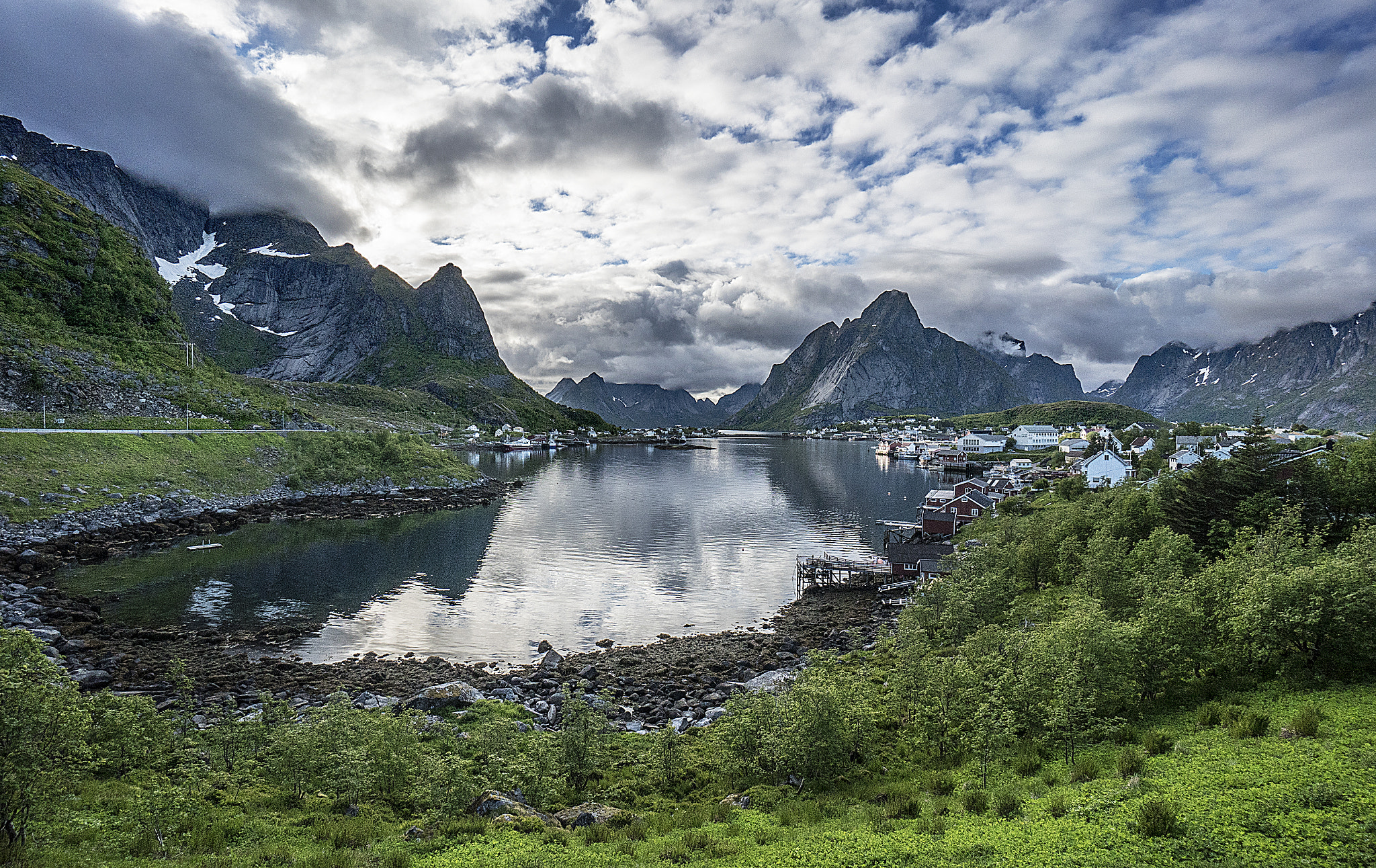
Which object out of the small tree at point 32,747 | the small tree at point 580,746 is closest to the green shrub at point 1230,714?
the small tree at point 580,746

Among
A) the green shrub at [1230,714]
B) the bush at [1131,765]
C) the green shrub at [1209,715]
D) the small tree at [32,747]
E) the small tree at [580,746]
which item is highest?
the small tree at [32,747]

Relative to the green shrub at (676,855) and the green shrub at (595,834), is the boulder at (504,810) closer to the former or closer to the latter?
the green shrub at (595,834)

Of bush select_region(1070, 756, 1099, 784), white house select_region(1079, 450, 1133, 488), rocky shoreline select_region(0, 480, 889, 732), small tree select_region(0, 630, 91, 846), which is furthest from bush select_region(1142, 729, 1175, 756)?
white house select_region(1079, 450, 1133, 488)

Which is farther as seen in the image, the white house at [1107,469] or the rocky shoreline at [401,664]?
the white house at [1107,469]

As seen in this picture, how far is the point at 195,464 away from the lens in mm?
81812

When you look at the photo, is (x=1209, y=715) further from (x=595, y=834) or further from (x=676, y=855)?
(x=595, y=834)

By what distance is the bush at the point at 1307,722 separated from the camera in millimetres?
15117

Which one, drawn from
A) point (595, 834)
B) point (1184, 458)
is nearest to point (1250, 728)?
point (595, 834)

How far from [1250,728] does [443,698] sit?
98.6 ft

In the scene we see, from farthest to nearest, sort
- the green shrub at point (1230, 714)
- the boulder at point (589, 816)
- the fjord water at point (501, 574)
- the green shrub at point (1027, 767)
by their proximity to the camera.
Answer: the fjord water at point (501, 574) → the green shrub at point (1027, 767) → the boulder at point (589, 816) → the green shrub at point (1230, 714)

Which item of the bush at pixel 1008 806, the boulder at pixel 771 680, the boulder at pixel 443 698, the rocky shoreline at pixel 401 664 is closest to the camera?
the bush at pixel 1008 806

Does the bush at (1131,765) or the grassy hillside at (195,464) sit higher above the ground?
the grassy hillside at (195,464)

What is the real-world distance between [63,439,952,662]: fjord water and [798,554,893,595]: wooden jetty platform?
1.91 metres

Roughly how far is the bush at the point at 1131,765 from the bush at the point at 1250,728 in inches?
96.5
